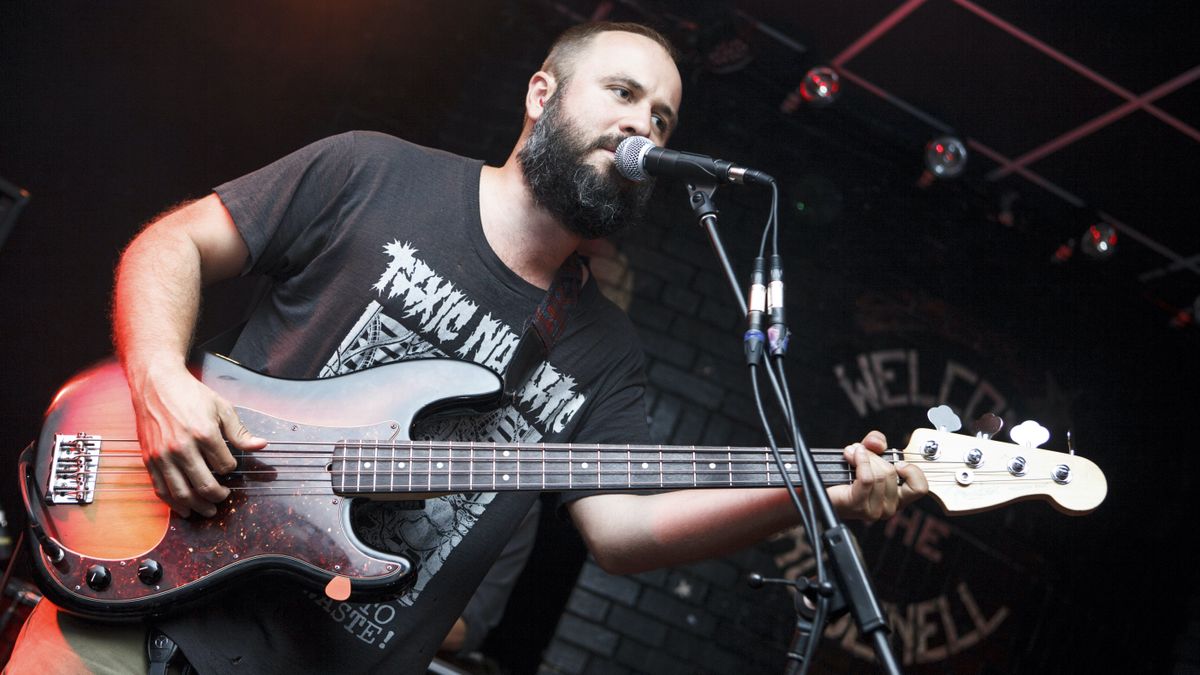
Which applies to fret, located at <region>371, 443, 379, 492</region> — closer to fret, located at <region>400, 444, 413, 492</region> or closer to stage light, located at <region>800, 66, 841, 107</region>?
fret, located at <region>400, 444, 413, 492</region>

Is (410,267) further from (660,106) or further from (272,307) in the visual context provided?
(660,106)

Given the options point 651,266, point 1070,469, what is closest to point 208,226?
point 1070,469

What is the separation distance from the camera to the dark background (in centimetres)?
377

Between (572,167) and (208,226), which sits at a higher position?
(572,167)

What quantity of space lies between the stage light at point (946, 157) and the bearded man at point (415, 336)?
2786mm

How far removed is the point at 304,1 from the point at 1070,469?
3695 mm

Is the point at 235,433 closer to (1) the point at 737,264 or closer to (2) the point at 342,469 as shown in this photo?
(2) the point at 342,469

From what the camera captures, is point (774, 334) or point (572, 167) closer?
point (774, 334)

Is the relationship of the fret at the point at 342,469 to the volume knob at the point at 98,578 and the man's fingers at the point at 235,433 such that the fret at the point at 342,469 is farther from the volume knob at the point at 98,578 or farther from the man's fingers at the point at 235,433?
the volume knob at the point at 98,578

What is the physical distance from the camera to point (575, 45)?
2764 millimetres

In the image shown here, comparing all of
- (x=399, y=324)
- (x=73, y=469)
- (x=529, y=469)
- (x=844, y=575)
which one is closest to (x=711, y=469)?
(x=529, y=469)

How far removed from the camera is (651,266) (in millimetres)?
4930

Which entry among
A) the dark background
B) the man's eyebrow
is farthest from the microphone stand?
the dark background

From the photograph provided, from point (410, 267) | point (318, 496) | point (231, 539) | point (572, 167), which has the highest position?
point (572, 167)
